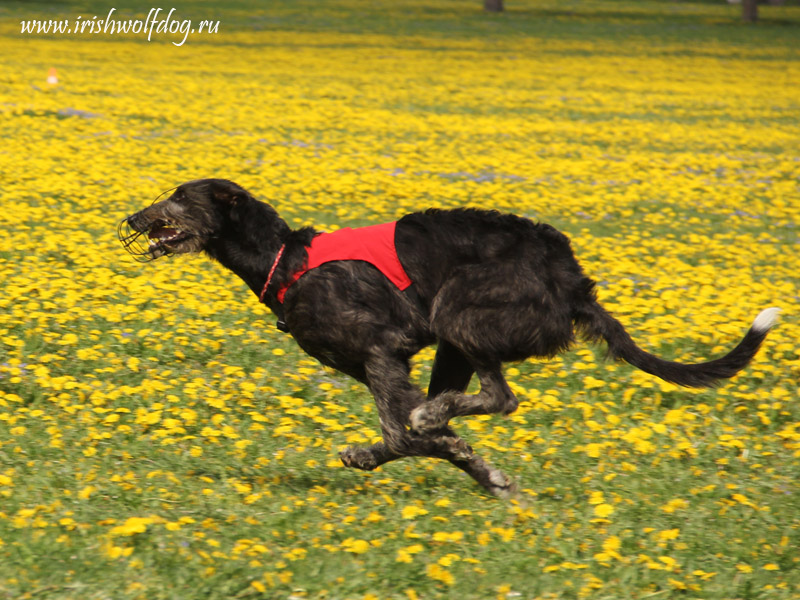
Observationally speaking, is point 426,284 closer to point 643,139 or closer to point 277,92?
point 643,139

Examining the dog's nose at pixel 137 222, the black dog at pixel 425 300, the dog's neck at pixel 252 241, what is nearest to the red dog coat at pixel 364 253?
the black dog at pixel 425 300

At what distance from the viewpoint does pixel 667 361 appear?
5.60 metres

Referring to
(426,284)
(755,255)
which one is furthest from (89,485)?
(755,255)

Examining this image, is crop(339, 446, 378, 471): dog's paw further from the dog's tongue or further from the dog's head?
the dog's tongue

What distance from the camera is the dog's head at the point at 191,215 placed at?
5637mm

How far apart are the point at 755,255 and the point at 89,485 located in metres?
9.21

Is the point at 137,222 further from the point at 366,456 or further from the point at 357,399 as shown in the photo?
the point at 357,399

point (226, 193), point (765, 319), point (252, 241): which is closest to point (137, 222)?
point (226, 193)

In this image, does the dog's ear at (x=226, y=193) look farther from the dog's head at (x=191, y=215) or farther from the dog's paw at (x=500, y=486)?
the dog's paw at (x=500, y=486)

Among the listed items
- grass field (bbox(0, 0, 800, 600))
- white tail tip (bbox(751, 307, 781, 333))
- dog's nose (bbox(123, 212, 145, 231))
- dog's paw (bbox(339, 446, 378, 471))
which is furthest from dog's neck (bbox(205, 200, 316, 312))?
white tail tip (bbox(751, 307, 781, 333))

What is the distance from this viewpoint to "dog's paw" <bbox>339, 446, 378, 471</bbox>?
5887mm

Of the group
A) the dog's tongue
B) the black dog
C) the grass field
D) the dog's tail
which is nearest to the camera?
the grass field

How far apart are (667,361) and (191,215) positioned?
278 cm

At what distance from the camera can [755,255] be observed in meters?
12.4
